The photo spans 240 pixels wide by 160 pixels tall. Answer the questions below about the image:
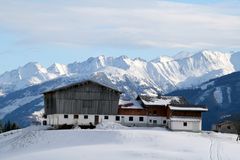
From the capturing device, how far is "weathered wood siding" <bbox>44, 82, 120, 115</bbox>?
10975 cm

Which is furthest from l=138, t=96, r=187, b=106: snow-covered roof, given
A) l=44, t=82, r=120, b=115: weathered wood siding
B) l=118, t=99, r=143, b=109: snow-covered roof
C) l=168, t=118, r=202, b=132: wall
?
l=168, t=118, r=202, b=132: wall

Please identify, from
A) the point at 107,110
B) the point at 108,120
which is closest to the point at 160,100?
the point at 107,110

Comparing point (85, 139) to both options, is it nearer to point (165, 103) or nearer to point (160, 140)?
point (160, 140)

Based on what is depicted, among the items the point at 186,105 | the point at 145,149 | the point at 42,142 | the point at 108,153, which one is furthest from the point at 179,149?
the point at 186,105

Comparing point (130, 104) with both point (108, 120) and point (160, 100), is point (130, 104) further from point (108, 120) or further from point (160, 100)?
point (108, 120)

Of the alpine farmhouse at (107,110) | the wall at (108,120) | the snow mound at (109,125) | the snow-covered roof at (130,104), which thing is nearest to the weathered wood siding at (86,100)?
the alpine farmhouse at (107,110)

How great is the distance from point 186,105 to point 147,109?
6632mm

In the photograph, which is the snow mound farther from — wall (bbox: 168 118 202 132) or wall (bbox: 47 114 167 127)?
wall (bbox: 168 118 202 132)

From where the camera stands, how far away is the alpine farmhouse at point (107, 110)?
357 ft

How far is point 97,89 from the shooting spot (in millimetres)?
111188

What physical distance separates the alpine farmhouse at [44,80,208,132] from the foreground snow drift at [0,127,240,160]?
7423 mm

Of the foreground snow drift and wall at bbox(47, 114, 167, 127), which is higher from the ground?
wall at bbox(47, 114, 167, 127)

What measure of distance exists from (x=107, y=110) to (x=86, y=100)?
3.84 m

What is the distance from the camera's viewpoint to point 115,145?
283 ft
